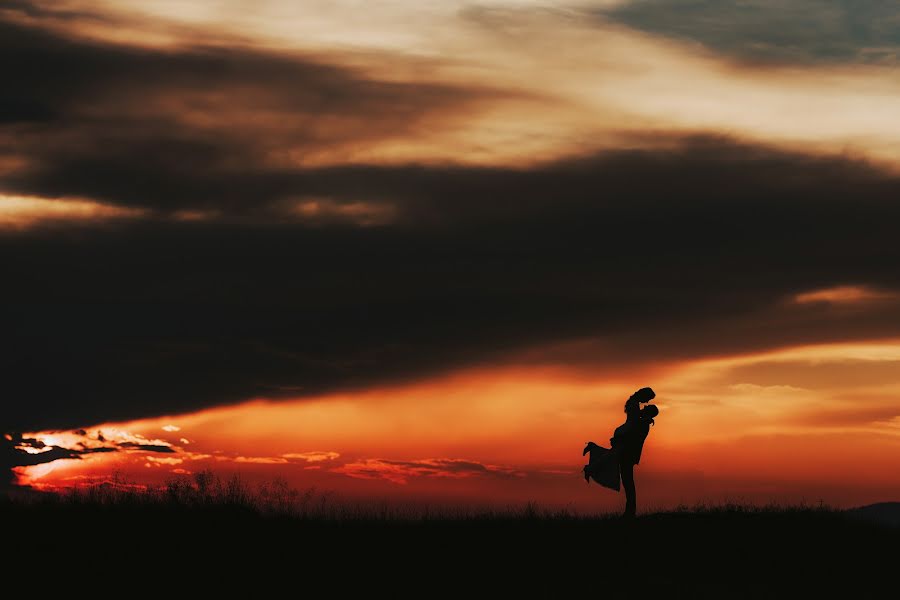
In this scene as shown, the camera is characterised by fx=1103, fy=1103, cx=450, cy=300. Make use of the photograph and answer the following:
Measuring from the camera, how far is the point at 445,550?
71.6 ft

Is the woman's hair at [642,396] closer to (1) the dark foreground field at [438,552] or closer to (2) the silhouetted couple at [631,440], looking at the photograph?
(2) the silhouetted couple at [631,440]

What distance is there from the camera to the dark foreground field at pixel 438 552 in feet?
63.6

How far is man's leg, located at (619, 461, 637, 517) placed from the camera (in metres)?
25.6

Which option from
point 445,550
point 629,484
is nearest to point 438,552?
point 445,550

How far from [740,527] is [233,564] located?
455 inches

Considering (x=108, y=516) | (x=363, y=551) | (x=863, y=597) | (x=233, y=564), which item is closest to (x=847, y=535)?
(x=863, y=597)

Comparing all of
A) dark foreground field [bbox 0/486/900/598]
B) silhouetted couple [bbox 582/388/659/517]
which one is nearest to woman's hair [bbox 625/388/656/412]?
silhouetted couple [bbox 582/388/659/517]

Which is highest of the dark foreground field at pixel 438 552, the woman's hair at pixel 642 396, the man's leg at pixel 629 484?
the woman's hair at pixel 642 396

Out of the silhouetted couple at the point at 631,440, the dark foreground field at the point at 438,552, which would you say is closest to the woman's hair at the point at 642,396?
the silhouetted couple at the point at 631,440

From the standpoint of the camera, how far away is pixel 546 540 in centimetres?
2308

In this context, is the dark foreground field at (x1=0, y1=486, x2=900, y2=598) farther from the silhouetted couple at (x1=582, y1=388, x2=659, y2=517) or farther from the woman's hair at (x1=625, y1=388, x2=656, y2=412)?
the woman's hair at (x1=625, y1=388, x2=656, y2=412)

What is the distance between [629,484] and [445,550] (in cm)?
578

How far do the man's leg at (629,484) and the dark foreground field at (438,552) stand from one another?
0.44 m

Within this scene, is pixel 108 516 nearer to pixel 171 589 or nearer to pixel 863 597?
pixel 171 589
